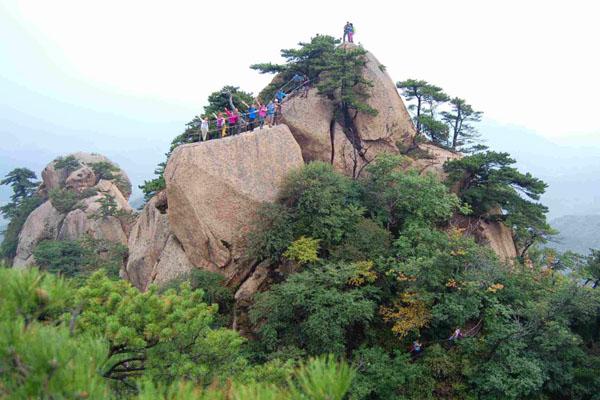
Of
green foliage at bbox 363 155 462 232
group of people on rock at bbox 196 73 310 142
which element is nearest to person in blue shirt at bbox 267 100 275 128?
group of people on rock at bbox 196 73 310 142

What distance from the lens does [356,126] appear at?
18328 mm

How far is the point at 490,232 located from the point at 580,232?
8242cm

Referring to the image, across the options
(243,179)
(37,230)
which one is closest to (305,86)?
(243,179)

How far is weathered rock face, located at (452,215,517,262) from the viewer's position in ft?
51.5

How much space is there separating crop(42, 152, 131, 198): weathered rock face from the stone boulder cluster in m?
14.3

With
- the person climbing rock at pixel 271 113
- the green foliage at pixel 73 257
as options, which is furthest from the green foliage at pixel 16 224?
→ the person climbing rock at pixel 271 113

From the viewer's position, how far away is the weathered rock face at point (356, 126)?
57.1 ft

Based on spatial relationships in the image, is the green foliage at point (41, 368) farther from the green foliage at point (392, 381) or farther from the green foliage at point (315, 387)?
the green foliage at point (392, 381)

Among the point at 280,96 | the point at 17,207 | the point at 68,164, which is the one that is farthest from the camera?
the point at 17,207

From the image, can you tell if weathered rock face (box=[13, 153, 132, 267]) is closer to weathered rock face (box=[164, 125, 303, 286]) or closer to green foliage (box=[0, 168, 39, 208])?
green foliage (box=[0, 168, 39, 208])

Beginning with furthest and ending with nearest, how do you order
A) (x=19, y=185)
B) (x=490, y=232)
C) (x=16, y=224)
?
1. (x=19, y=185)
2. (x=16, y=224)
3. (x=490, y=232)

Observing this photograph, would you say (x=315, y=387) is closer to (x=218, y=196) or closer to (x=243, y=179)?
(x=218, y=196)

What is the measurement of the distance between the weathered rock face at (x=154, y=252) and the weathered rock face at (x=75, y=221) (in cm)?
944

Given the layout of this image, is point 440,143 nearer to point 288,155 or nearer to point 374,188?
point 374,188
